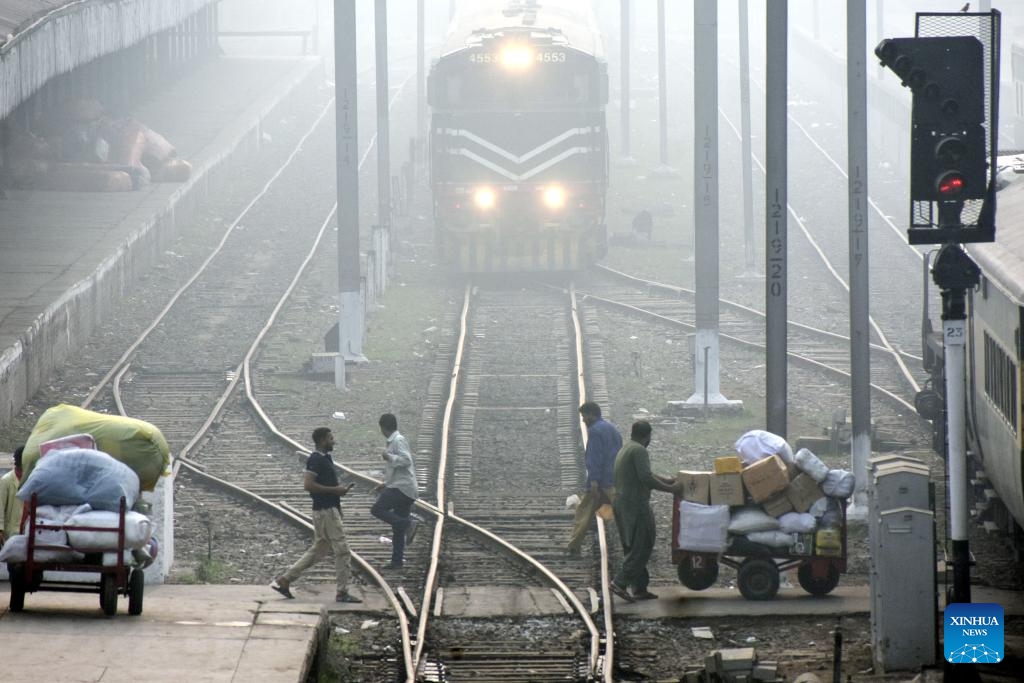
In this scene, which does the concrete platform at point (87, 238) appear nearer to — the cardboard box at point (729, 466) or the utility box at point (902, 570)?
the cardboard box at point (729, 466)

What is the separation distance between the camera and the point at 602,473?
42.9ft

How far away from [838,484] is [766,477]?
0.52 meters

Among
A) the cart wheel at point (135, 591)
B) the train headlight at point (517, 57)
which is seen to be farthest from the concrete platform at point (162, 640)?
the train headlight at point (517, 57)

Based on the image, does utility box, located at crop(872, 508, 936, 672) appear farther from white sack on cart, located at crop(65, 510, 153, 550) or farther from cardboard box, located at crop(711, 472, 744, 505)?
white sack on cart, located at crop(65, 510, 153, 550)

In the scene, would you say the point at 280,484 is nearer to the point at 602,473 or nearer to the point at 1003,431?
the point at 602,473

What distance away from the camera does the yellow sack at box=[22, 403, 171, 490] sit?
10.9 metres

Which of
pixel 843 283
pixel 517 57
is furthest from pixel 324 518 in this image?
pixel 843 283

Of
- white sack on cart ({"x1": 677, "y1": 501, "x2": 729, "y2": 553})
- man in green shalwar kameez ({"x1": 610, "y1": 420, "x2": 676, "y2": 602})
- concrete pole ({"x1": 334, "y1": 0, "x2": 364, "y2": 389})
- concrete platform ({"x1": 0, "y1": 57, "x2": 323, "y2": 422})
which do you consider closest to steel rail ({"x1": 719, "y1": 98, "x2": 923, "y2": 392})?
white sack on cart ({"x1": 677, "y1": 501, "x2": 729, "y2": 553})

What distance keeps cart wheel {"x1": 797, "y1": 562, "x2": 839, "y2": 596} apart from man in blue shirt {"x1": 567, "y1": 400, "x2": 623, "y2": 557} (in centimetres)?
177

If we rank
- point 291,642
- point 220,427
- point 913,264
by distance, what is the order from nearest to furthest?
1. point 291,642
2. point 220,427
3. point 913,264

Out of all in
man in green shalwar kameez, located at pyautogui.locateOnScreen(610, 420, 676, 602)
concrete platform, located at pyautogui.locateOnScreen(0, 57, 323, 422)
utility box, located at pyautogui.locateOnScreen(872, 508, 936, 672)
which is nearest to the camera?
utility box, located at pyautogui.locateOnScreen(872, 508, 936, 672)

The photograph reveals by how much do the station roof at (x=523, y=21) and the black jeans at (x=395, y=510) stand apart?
13.9m

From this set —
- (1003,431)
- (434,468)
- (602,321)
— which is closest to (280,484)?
(434,468)

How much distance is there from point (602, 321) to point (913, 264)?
740cm
